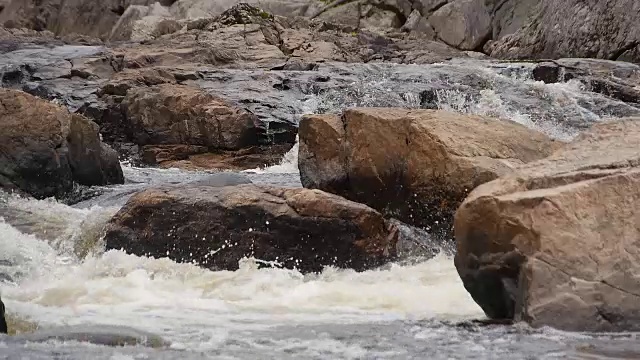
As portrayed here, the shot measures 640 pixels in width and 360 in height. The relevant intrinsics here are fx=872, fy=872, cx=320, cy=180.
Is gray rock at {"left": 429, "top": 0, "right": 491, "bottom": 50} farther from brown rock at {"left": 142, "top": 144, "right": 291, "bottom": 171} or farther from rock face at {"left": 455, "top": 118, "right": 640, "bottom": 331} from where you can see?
rock face at {"left": 455, "top": 118, "right": 640, "bottom": 331}

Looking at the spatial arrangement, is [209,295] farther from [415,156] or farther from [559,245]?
[559,245]

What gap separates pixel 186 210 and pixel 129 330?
2903 millimetres

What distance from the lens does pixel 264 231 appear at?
7.70 metres

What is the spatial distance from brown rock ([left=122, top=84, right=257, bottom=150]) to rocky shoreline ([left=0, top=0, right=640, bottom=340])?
0.09ft

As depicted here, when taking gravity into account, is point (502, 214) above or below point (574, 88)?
below

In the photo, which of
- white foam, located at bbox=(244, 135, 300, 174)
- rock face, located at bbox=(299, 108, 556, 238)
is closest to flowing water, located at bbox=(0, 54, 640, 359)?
rock face, located at bbox=(299, 108, 556, 238)

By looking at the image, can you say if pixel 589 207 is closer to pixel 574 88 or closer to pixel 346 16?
pixel 574 88

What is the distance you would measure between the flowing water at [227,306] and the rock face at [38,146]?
36cm

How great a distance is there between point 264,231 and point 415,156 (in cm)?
173

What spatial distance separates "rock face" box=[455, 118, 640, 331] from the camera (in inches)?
193

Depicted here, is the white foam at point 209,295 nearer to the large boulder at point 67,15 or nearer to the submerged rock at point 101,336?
the submerged rock at point 101,336

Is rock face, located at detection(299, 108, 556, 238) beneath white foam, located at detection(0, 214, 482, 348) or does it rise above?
above

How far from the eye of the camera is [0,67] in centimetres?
2036

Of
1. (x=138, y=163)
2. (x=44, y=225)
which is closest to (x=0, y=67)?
(x=138, y=163)
